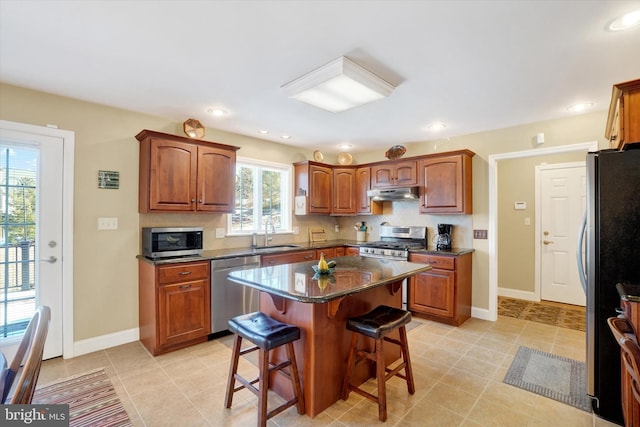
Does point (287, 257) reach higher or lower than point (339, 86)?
lower

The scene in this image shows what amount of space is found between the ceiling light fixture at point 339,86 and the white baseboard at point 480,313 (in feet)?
10.2

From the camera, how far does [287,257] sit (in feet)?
13.1

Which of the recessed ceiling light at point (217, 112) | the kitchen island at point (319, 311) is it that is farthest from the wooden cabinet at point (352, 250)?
the recessed ceiling light at point (217, 112)

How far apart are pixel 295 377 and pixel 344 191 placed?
350cm

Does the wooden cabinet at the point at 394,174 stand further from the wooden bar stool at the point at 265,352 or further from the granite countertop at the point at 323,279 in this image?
the wooden bar stool at the point at 265,352

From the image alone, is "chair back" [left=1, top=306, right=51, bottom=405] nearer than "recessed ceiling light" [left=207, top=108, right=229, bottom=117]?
Yes

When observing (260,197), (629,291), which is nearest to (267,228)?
(260,197)

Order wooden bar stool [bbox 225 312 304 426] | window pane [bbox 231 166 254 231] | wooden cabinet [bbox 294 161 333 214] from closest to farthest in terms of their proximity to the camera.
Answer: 1. wooden bar stool [bbox 225 312 304 426]
2. window pane [bbox 231 166 254 231]
3. wooden cabinet [bbox 294 161 333 214]

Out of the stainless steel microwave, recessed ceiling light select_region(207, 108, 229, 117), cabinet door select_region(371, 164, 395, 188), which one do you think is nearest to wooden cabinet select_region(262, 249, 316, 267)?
the stainless steel microwave

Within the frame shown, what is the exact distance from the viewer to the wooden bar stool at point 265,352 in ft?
6.01

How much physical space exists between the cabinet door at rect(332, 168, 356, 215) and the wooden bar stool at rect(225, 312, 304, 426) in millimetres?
3122

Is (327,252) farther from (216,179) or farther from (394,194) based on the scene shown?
(216,179)

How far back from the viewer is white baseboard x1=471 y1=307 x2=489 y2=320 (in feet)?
13.0

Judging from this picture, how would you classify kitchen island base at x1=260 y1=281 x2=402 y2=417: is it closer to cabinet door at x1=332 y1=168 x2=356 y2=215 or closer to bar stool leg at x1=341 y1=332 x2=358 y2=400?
bar stool leg at x1=341 y1=332 x2=358 y2=400
